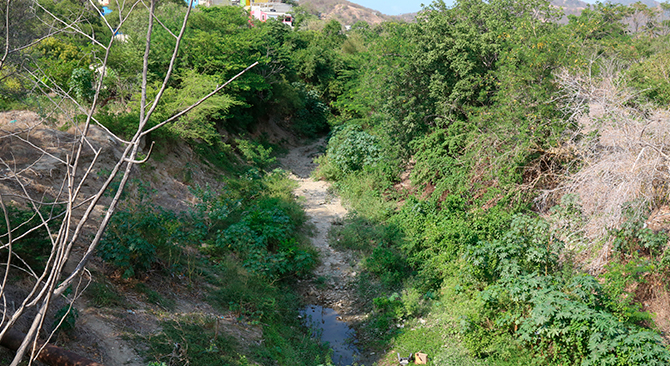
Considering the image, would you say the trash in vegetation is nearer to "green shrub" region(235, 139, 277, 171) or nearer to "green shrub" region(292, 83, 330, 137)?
"green shrub" region(235, 139, 277, 171)

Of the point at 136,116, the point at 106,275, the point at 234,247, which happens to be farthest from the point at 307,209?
the point at 106,275

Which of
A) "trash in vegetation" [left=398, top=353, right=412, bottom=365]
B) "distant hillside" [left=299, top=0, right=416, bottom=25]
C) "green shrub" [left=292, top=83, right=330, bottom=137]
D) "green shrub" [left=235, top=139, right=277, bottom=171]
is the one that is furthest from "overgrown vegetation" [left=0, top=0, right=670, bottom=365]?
"distant hillside" [left=299, top=0, right=416, bottom=25]

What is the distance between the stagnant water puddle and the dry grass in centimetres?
382

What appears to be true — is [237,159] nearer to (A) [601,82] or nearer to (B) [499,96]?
(B) [499,96]

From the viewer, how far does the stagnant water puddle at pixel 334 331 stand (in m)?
6.51

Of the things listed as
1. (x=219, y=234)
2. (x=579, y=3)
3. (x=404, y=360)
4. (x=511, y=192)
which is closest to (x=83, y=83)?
(x=219, y=234)

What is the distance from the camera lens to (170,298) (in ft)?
20.4

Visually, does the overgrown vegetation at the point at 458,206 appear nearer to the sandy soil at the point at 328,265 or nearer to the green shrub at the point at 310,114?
the sandy soil at the point at 328,265

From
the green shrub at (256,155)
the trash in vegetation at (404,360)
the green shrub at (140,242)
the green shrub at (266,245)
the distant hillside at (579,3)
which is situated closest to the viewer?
the green shrub at (140,242)

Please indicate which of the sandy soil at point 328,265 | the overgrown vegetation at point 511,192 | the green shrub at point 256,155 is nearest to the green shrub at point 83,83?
the green shrub at point 256,155

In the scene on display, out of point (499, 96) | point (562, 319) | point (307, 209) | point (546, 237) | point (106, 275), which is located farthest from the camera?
point (307, 209)

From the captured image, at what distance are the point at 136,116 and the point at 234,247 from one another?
4.39m

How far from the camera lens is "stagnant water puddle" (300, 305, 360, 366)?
21.4 ft

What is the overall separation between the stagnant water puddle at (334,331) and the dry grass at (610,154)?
3824 mm
